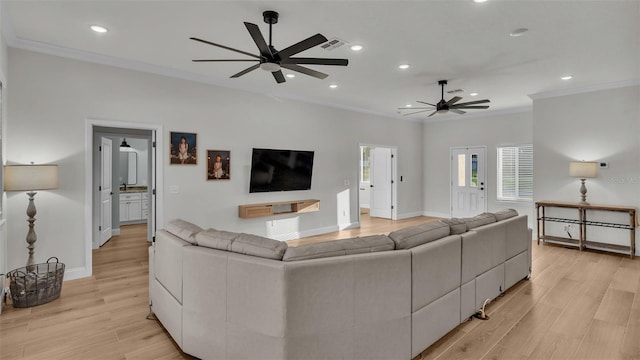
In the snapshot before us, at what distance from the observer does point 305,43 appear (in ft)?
9.08

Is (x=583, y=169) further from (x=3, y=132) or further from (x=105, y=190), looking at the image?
(x=105, y=190)

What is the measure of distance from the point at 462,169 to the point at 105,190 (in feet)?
27.2

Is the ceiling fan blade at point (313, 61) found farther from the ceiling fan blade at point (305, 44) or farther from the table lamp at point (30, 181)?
the table lamp at point (30, 181)

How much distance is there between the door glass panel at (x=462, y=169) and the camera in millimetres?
8711

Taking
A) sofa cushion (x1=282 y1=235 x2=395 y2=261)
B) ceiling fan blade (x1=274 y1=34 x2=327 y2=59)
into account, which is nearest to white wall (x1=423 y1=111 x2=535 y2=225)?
sofa cushion (x1=282 y1=235 x2=395 y2=261)

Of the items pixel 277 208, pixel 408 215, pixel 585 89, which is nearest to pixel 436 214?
pixel 408 215

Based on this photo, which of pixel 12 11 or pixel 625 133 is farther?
pixel 625 133

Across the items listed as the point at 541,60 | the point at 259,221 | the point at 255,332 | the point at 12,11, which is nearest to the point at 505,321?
the point at 255,332

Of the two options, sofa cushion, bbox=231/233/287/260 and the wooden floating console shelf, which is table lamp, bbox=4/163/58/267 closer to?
the wooden floating console shelf

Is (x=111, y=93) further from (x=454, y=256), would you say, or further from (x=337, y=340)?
(x=454, y=256)

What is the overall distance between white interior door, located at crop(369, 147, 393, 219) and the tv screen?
124 inches

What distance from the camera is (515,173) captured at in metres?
7.90

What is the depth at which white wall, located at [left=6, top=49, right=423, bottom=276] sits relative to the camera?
3.84 metres

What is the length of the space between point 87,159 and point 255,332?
11.8 ft
